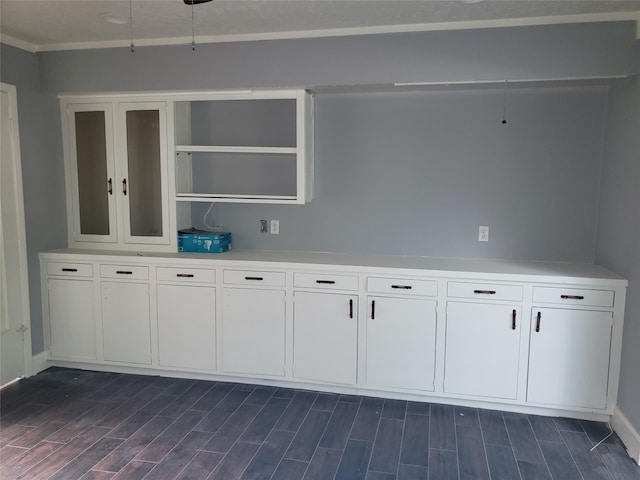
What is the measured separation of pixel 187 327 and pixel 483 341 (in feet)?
6.67

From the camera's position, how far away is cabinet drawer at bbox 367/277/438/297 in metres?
3.11

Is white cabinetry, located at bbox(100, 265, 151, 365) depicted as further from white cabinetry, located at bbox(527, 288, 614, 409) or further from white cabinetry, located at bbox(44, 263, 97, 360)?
white cabinetry, located at bbox(527, 288, 614, 409)

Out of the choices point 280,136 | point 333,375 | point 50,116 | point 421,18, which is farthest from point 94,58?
point 333,375

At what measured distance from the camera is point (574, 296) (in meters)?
2.91

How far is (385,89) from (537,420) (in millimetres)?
2372

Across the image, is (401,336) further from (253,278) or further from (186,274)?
(186,274)

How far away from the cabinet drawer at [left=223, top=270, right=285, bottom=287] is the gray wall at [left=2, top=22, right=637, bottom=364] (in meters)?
0.50

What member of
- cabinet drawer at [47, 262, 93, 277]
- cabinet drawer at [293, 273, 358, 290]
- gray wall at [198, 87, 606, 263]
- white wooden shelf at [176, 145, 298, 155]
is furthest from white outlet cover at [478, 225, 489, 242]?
cabinet drawer at [47, 262, 93, 277]

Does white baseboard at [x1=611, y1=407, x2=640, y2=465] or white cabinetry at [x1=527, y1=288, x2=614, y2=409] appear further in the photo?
white cabinetry at [x1=527, y1=288, x2=614, y2=409]

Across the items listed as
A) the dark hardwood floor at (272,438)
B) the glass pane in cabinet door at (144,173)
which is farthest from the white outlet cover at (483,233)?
the glass pane in cabinet door at (144,173)

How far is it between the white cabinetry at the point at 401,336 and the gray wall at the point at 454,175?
53cm

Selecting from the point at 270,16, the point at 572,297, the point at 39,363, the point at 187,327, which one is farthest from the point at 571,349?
the point at 39,363

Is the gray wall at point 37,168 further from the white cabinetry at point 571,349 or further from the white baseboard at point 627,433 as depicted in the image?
the white baseboard at point 627,433

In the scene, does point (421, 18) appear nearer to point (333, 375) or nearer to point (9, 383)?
point (333, 375)
